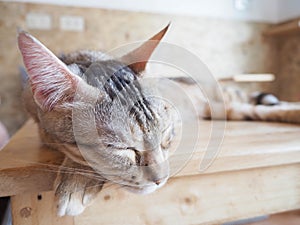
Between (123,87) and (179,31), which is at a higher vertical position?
(123,87)

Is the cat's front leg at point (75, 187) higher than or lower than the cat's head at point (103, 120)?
lower

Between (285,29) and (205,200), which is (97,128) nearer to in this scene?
(205,200)

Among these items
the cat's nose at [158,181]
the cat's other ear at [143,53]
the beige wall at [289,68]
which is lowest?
the beige wall at [289,68]

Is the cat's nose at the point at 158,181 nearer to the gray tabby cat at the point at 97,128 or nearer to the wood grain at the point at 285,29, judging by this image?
the gray tabby cat at the point at 97,128

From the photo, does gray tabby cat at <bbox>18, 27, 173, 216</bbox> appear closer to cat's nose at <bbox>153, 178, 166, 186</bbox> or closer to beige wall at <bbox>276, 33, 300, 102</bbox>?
cat's nose at <bbox>153, 178, 166, 186</bbox>

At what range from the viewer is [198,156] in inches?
24.7

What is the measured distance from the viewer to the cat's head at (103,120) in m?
0.49

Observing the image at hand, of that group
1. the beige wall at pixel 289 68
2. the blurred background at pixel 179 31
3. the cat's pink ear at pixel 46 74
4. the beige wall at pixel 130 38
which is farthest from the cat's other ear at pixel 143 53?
the beige wall at pixel 289 68

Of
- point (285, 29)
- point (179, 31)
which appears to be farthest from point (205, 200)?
point (285, 29)

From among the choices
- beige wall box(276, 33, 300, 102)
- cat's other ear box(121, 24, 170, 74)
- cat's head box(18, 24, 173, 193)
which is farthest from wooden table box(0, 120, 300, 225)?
beige wall box(276, 33, 300, 102)

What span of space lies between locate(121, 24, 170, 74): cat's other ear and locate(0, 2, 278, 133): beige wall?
138cm

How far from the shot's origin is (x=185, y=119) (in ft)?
3.18

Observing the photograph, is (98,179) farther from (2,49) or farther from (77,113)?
(2,49)

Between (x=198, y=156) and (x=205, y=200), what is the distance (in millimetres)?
140
